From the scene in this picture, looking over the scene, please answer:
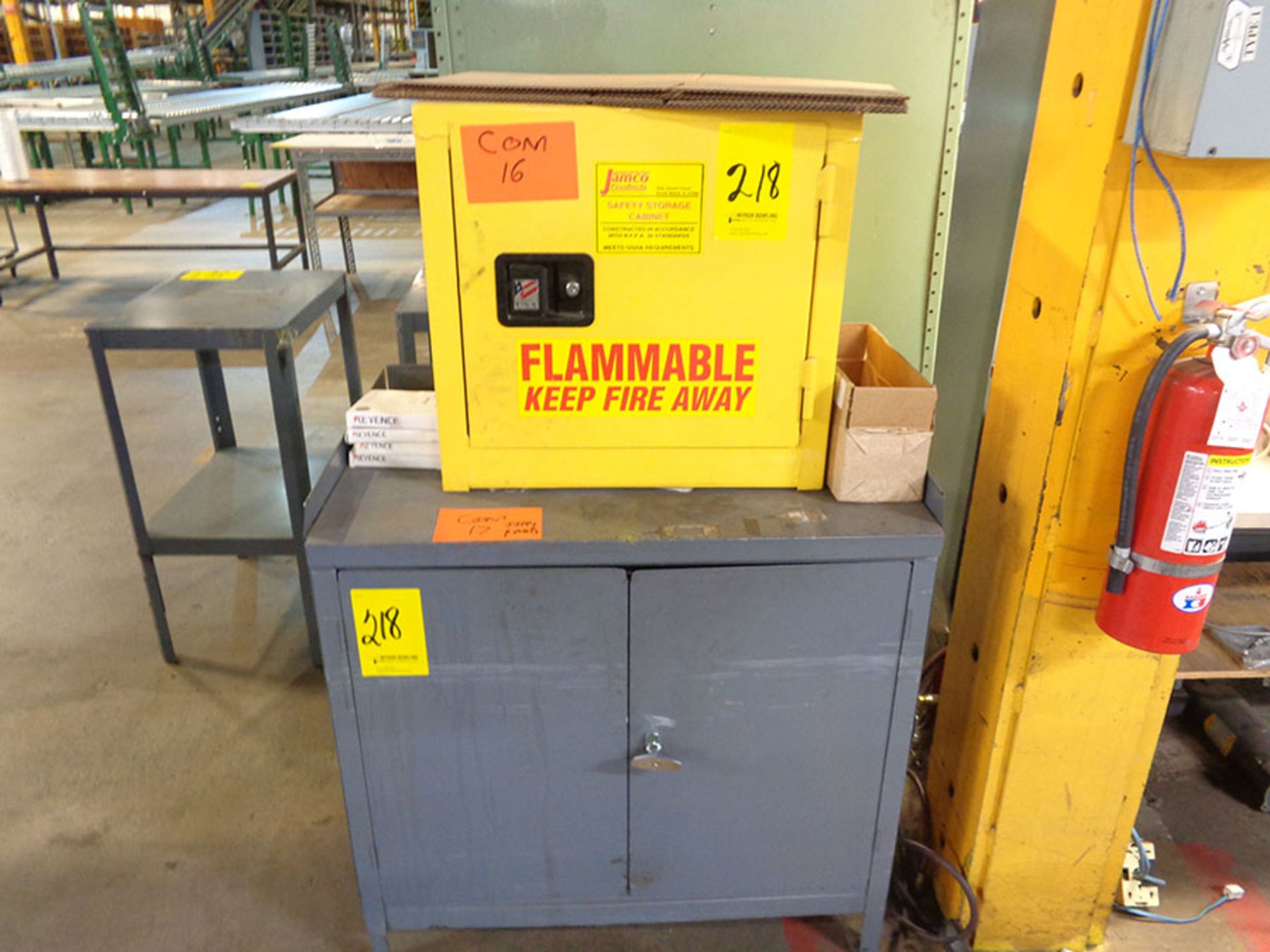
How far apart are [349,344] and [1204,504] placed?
2059mm

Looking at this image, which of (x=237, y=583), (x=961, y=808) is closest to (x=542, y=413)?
(x=961, y=808)

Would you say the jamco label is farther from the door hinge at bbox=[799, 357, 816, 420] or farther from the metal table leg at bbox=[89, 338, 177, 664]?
the metal table leg at bbox=[89, 338, 177, 664]

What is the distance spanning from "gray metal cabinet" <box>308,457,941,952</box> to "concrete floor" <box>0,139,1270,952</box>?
0.71ft

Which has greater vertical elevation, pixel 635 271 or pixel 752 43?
pixel 752 43

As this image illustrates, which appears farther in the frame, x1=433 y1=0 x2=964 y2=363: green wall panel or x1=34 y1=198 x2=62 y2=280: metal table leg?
x1=34 y1=198 x2=62 y2=280: metal table leg

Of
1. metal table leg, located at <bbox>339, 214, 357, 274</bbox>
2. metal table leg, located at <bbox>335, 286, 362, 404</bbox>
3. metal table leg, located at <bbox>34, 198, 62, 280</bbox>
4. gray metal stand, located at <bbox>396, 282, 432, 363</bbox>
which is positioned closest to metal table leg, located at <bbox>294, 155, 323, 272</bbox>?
metal table leg, located at <bbox>339, 214, 357, 274</bbox>

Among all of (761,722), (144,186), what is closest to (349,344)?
(761,722)

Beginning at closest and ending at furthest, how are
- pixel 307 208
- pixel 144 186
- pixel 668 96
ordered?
pixel 668 96
pixel 144 186
pixel 307 208

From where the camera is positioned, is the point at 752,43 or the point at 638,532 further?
the point at 752,43

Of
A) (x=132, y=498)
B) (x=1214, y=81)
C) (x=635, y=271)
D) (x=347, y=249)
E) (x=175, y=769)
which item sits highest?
(x=1214, y=81)

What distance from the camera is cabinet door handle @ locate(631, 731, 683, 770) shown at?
4.33 feet

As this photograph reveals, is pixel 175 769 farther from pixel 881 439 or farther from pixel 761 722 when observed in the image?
pixel 881 439

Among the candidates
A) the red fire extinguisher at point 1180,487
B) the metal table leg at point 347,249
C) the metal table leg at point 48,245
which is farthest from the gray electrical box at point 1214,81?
the metal table leg at point 48,245

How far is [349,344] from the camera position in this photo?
97.7 inches
